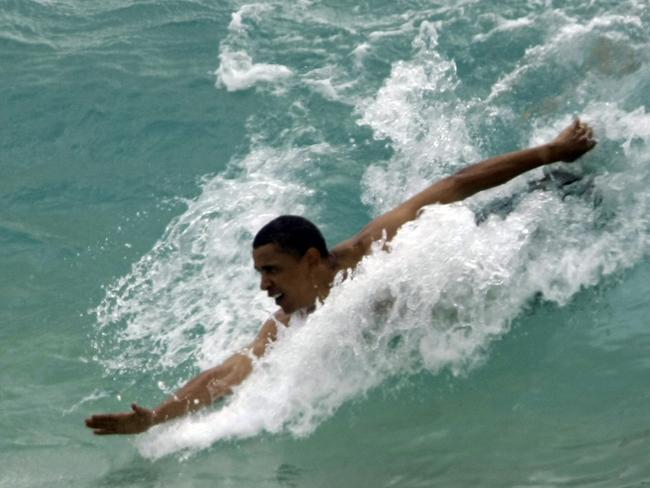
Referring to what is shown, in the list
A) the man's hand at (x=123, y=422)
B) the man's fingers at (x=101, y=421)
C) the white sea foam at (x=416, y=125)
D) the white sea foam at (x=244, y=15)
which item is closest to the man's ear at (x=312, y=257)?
the man's hand at (x=123, y=422)

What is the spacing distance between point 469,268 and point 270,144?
3.94m

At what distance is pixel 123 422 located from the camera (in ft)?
15.3

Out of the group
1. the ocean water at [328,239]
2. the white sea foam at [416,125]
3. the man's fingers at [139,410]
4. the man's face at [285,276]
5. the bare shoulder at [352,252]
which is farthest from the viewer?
the white sea foam at [416,125]

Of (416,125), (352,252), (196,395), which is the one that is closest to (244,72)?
(416,125)

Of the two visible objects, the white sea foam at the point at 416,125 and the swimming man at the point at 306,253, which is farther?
the white sea foam at the point at 416,125

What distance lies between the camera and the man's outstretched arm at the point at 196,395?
15.3 ft

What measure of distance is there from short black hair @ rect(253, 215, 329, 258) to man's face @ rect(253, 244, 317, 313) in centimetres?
2

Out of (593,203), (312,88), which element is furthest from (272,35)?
(593,203)

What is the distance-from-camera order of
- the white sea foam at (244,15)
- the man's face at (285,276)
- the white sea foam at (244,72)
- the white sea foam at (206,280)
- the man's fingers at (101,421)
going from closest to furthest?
the man's fingers at (101,421), the man's face at (285,276), the white sea foam at (206,280), the white sea foam at (244,72), the white sea foam at (244,15)

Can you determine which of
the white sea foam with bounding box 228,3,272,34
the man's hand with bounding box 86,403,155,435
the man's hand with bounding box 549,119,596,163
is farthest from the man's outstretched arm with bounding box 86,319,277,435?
the white sea foam with bounding box 228,3,272,34

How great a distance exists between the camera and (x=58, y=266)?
790cm

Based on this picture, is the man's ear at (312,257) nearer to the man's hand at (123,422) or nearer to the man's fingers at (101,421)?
the man's hand at (123,422)

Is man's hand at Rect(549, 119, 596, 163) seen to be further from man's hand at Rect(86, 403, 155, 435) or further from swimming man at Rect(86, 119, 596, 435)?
man's hand at Rect(86, 403, 155, 435)

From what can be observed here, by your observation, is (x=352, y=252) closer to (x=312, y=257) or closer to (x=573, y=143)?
(x=312, y=257)
